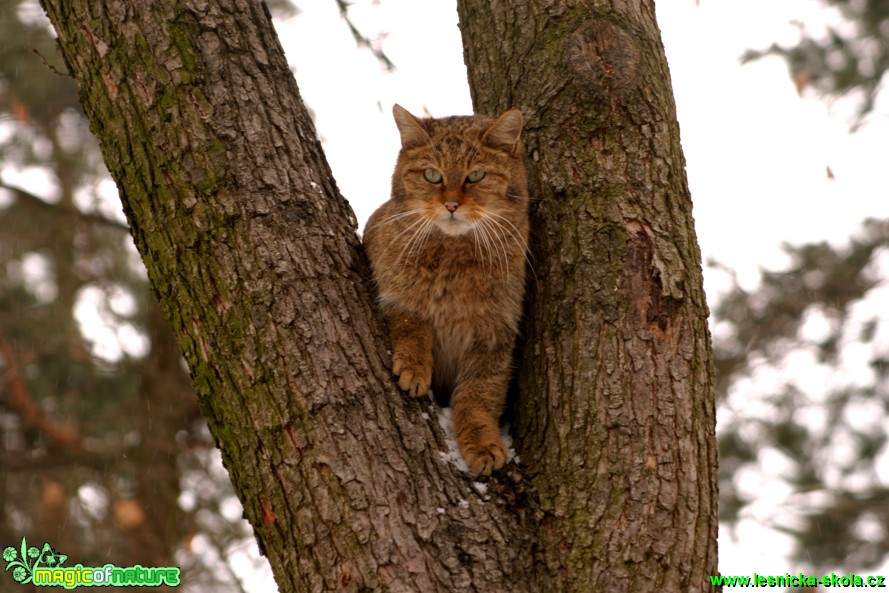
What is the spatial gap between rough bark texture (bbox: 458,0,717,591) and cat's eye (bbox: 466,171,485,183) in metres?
0.38

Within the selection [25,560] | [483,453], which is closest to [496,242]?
[483,453]

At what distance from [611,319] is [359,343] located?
0.84 meters

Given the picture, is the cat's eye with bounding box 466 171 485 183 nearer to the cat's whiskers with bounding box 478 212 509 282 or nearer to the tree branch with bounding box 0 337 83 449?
the cat's whiskers with bounding box 478 212 509 282

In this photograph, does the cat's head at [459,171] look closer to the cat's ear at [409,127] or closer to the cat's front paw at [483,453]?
the cat's ear at [409,127]

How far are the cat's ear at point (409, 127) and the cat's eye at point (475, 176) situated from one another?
0.30 metres

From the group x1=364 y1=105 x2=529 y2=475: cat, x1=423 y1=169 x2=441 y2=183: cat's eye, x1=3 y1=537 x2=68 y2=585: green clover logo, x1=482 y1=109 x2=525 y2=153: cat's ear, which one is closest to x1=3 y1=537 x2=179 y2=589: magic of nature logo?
x1=3 y1=537 x2=68 y2=585: green clover logo

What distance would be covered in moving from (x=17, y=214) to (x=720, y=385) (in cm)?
596

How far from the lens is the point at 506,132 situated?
360 cm

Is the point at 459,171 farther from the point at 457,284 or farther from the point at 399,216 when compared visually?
the point at 457,284

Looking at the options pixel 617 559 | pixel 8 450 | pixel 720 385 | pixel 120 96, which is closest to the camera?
pixel 617 559

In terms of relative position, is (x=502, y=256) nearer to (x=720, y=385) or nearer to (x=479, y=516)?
(x=479, y=516)

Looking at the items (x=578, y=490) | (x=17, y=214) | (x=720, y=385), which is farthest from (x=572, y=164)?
(x=17, y=214)

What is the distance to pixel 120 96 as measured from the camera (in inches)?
113

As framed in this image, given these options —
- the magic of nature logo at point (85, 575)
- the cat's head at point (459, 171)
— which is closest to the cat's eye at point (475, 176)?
the cat's head at point (459, 171)
